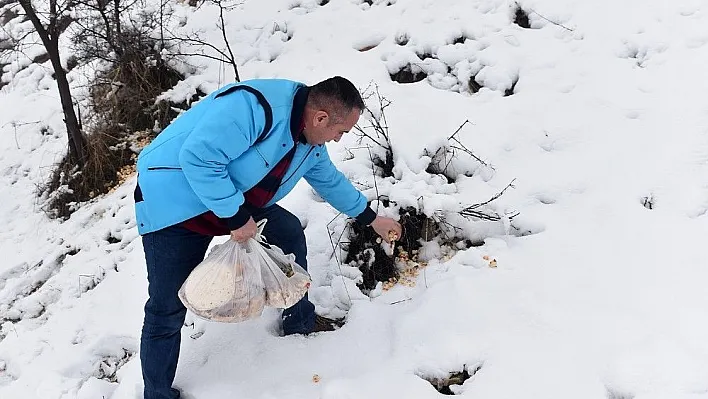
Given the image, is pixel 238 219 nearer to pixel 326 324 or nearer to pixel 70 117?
pixel 326 324

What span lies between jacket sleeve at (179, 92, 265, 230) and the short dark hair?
217mm

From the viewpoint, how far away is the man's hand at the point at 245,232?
2.22 metres

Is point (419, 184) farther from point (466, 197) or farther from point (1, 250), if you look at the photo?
point (1, 250)

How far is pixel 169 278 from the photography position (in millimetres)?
2316

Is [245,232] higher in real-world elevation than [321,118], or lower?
lower

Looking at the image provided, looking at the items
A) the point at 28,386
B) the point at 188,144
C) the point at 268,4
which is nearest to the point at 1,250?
the point at 28,386

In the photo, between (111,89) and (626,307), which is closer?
(626,307)

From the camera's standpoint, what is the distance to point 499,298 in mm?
2787

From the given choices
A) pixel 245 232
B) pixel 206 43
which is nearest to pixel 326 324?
pixel 245 232

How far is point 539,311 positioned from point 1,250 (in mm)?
4165

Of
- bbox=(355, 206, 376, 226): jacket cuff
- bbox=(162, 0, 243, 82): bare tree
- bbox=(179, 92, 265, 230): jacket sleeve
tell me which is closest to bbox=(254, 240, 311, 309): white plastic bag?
bbox=(179, 92, 265, 230): jacket sleeve

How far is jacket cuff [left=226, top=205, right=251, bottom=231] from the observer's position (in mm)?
2184

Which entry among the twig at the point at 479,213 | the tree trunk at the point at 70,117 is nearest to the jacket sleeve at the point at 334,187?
the twig at the point at 479,213

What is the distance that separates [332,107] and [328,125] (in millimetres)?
74
